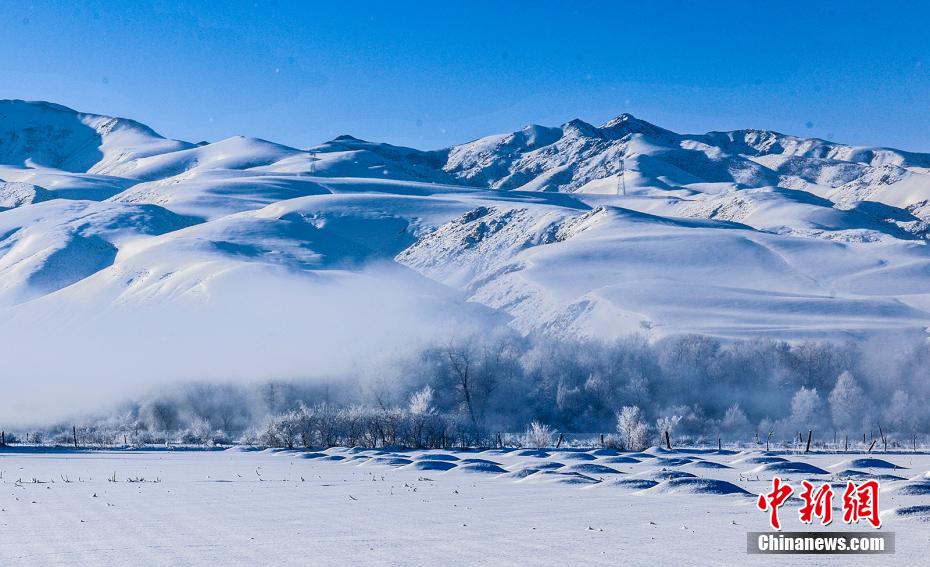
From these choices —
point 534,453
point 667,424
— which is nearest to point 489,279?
point 667,424

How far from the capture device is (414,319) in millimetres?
126062

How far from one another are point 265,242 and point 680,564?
159 m

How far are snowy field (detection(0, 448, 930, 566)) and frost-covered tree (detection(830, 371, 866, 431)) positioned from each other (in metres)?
37.5

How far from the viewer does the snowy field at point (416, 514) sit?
78.6 ft

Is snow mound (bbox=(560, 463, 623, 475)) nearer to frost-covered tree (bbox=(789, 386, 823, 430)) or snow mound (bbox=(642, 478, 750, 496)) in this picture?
snow mound (bbox=(642, 478, 750, 496))

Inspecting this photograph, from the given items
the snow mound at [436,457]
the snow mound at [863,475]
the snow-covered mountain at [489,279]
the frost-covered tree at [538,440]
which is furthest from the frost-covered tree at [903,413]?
the snow mound at [436,457]

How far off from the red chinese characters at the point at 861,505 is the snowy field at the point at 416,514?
0.58m

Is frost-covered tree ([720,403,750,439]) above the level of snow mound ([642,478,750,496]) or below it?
below

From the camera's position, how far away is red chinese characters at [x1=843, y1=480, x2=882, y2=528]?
23638 millimetres

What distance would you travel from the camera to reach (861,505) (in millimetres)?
26969

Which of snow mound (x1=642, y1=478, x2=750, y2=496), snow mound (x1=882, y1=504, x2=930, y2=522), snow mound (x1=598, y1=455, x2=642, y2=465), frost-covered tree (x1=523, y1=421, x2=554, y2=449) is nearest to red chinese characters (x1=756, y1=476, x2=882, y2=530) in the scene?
snow mound (x1=882, y1=504, x2=930, y2=522)

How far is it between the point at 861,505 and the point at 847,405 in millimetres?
73883

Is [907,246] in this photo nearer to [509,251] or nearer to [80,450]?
[509,251]

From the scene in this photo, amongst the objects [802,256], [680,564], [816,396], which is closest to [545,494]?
[680,564]
